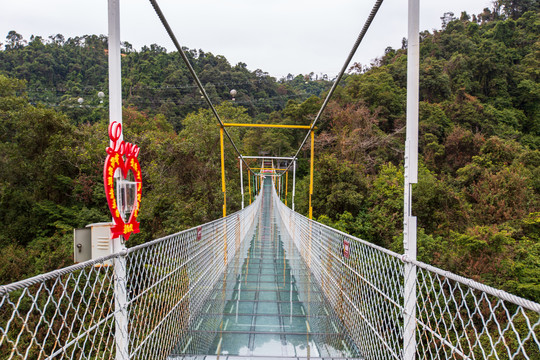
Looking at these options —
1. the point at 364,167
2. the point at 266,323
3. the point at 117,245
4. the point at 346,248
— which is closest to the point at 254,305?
the point at 266,323

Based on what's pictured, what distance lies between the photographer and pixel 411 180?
1267 millimetres

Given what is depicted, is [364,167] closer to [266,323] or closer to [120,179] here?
[266,323]

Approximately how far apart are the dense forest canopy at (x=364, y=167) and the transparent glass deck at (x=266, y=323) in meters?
5.72

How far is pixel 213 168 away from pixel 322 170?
4.04m

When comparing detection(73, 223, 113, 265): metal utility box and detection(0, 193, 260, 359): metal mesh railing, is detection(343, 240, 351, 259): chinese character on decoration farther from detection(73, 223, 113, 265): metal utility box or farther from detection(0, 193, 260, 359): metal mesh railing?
detection(73, 223, 113, 265): metal utility box

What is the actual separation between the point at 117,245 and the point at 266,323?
1.50m

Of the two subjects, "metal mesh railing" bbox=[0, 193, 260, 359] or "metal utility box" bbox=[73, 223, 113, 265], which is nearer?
"metal mesh railing" bbox=[0, 193, 260, 359]

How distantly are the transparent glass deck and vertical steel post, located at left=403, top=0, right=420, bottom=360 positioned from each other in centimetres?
79

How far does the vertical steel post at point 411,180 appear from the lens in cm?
120

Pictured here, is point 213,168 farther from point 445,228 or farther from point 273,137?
point 273,137

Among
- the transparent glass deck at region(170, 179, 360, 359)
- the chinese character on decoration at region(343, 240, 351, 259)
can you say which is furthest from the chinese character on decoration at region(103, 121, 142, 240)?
the chinese character on decoration at region(343, 240, 351, 259)

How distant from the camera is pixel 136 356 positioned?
4.68ft

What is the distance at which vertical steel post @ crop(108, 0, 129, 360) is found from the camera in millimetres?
1188

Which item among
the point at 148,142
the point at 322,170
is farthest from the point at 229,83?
the point at 322,170
